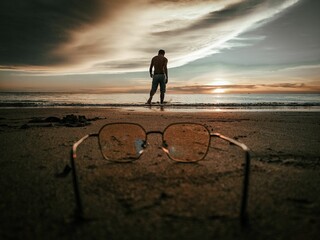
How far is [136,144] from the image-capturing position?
279 cm

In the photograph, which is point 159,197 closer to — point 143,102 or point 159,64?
point 159,64

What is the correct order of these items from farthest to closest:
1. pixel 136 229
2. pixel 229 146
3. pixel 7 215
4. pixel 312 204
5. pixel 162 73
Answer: pixel 162 73 < pixel 229 146 < pixel 312 204 < pixel 7 215 < pixel 136 229

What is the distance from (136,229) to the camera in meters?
1.24

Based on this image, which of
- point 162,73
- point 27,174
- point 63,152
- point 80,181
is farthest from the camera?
point 162,73

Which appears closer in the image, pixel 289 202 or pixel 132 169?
pixel 289 202

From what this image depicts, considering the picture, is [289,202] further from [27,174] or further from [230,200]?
[27,174]

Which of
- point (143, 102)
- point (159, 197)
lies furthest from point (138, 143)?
point (143, 102)

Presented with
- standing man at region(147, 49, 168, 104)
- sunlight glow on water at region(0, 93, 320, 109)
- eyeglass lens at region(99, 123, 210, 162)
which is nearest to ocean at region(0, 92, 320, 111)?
sunlight glow on water at region(0, 93, 320, 109)

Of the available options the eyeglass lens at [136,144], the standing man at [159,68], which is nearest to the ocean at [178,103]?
the standing man at [159,68]

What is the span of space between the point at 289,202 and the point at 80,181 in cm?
146

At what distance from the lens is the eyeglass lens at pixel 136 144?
8.24 feet

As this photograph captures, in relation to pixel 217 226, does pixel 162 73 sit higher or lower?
higher

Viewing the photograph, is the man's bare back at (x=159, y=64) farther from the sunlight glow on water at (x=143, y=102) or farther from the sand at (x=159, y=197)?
the sand at (x=159, y=197)

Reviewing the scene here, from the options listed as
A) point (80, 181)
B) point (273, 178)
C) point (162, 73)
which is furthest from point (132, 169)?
point (162, 73)
